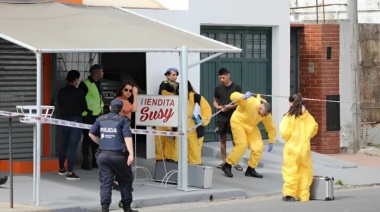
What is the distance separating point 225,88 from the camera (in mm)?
16906

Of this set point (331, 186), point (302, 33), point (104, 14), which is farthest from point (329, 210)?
point (302, 33)

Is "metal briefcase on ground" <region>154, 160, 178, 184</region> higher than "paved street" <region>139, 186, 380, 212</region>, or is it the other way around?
"metal briefcase on ground" <region>154, 160, 178, 184</region>

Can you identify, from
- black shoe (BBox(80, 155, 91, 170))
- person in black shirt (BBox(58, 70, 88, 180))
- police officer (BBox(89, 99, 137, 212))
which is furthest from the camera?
black shoe (BBox(80, 155, 91, 170))

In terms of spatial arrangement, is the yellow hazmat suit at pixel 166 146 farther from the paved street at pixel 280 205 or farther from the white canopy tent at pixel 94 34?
the paved street at pixel 280 205

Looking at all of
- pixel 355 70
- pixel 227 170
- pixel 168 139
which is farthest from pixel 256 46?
pixel 168 139

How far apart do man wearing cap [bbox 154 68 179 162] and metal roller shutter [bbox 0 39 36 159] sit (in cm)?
216

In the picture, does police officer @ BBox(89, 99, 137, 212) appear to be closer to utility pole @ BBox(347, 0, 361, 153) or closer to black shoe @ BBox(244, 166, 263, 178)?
black shoe @ BBox(244, 166, 263, 178)

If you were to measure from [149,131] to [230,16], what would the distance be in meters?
4.95

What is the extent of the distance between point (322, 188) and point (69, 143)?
4034 mm

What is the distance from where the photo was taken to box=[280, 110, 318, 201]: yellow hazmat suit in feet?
47.5

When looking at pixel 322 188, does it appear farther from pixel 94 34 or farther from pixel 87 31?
pixel 87 31

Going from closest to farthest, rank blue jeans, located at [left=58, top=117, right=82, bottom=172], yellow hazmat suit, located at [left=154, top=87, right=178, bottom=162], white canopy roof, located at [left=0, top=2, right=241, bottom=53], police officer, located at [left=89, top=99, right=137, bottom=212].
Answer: police officer, located at [left=89, top=99, right=137, bottom=212] → white canopy roof, located at [left=0, top=2, right=241, bottom=53] → blue jeans, located at [left=58, top=117, right=82, bottom=172] → yellow hazmat suit, located at [left=154, top=87, right=178, bottom=162]

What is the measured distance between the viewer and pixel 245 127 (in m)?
16.3

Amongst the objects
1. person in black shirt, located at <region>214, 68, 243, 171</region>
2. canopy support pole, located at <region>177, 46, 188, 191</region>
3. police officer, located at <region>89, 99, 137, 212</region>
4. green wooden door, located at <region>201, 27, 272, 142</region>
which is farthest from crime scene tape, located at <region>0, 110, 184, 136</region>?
green wooden door, located at <region>201, 27, 272, 142</region>
